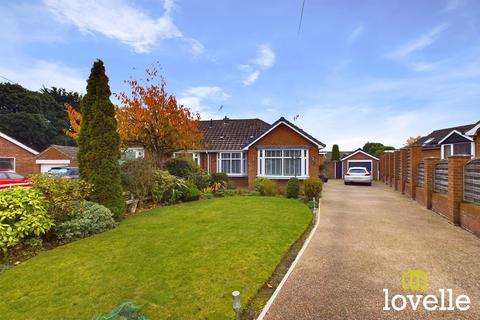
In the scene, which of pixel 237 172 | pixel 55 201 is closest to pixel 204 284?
pixel 55 201

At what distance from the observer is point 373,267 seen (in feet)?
16.1

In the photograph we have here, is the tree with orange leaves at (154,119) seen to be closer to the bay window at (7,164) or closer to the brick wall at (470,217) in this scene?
the brick wall at (470,217)

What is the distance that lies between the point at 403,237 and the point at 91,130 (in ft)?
34.3

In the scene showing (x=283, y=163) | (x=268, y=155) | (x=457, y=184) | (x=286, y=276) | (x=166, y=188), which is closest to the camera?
(x=286, y=276)

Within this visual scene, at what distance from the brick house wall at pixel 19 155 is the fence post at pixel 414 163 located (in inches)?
1275

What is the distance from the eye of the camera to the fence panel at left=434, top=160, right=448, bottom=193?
9.23m

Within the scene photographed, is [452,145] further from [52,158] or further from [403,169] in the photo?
[52,158]

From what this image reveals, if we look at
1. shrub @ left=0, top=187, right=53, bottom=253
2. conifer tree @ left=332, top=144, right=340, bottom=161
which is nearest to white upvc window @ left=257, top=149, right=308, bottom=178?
shrub @ left=0, top=187, right=53, bottom=253

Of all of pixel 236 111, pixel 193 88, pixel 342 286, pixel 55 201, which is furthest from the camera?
pixel 236 111

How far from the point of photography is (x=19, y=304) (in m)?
3.79

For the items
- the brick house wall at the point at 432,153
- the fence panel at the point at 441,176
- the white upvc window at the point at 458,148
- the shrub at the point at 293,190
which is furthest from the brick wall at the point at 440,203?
the brick house wall at the point at 432,153

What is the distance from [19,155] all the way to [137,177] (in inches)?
Result: 865

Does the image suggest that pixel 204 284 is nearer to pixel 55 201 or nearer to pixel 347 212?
pixel 55 201

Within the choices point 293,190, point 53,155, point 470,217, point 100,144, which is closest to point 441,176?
point 470,217
